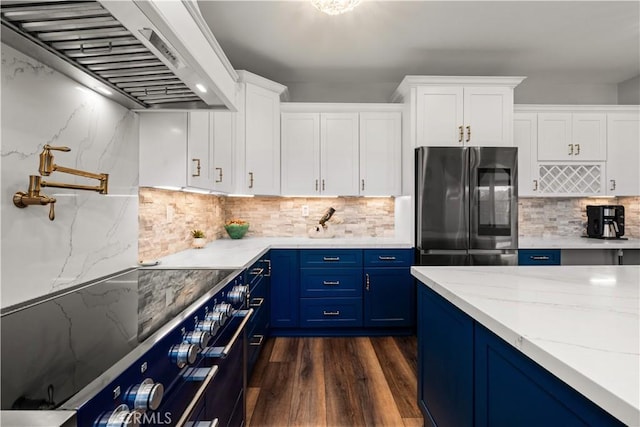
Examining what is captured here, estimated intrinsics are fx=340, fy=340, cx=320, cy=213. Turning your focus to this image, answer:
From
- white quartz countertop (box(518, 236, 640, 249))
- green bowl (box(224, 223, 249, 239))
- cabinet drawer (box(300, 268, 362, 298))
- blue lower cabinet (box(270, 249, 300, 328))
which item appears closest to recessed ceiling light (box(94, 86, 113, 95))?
blue lower cabinet (box(270, 249, 300, 328))

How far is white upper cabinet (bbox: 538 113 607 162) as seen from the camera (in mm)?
3666

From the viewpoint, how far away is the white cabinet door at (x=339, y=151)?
142 inches

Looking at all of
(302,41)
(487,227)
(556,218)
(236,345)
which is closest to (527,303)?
(236,345)

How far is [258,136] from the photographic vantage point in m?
3.43

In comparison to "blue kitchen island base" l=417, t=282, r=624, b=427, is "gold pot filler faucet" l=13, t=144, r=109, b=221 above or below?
above

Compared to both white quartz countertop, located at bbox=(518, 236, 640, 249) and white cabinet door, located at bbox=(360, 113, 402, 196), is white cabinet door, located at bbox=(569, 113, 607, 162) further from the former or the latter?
white cabinet door, located at bbox=(360, 113, 402, 196)

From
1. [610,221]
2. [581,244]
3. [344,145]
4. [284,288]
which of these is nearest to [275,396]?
[284,288]

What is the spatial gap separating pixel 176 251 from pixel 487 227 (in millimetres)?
2716

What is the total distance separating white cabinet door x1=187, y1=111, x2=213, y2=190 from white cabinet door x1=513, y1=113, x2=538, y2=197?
3.16m

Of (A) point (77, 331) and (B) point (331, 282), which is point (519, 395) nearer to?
(A) point (77, 331)

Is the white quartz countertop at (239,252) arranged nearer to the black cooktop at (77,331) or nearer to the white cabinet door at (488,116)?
the black cooktop at (77,331)

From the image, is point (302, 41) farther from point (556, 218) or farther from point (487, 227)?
point (556, 218)

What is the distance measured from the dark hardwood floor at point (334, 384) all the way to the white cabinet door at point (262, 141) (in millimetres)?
1549

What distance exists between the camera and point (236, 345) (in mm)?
1727
